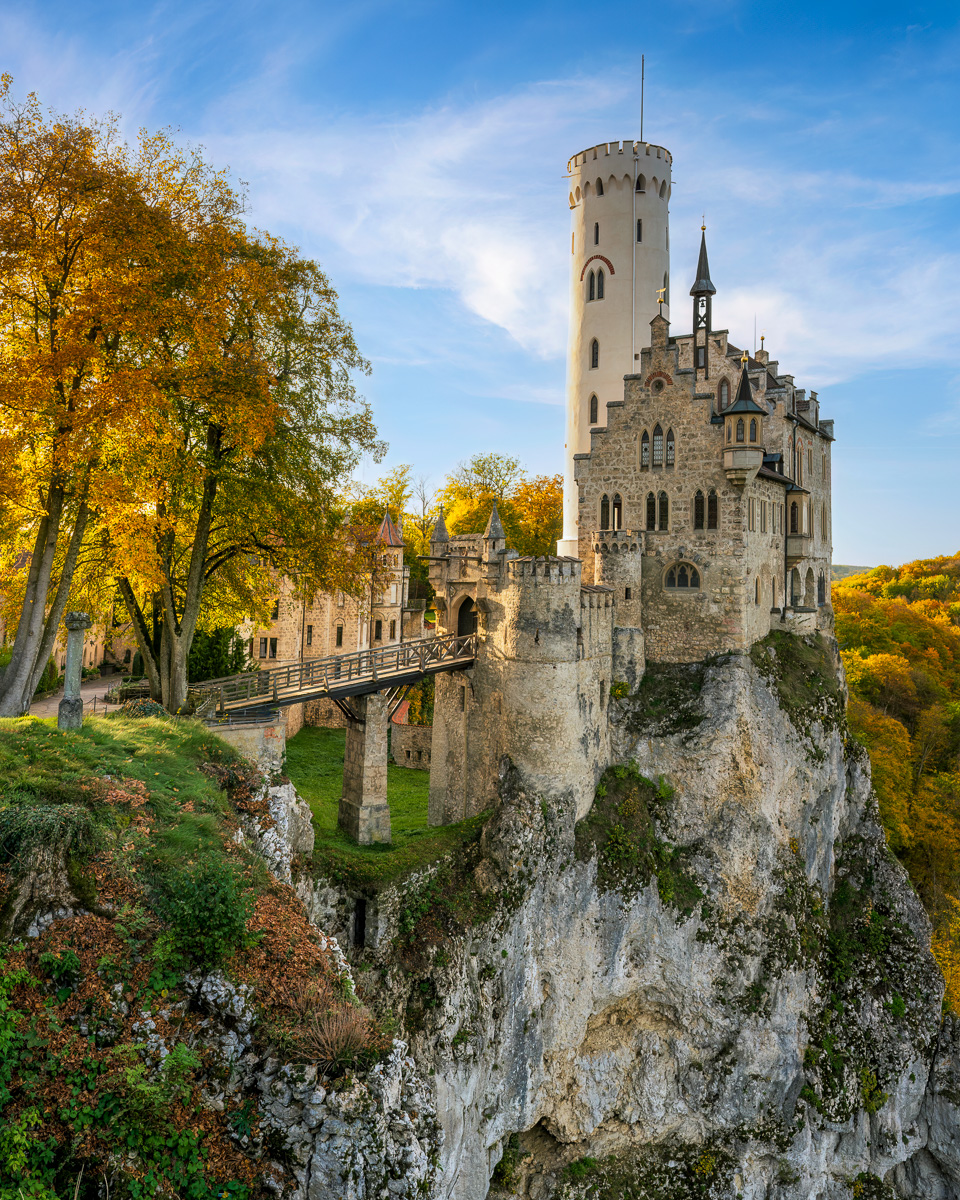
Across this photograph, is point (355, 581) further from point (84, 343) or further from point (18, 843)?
point (18, 843)

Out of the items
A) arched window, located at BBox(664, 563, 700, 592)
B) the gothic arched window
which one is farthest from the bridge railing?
the gothic arched window

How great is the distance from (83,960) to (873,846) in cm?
3702

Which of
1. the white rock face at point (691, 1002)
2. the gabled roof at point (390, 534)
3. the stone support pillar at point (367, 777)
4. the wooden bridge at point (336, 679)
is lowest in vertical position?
the white rock face at point (691, 1002)

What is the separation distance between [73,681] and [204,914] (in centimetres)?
814

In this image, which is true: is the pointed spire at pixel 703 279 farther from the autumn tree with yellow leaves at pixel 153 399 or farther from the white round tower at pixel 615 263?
the autumn tree with yellow leaves at pixel 153 399

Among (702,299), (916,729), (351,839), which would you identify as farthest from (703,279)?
(916,729)

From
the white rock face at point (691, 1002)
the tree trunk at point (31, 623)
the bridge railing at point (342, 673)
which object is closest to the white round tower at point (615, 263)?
the bridge railing at point (342, 673)

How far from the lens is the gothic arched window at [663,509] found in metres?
31.7

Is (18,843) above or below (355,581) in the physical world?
below

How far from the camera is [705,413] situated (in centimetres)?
3064

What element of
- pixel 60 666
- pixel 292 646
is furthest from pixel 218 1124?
pixel 60 666

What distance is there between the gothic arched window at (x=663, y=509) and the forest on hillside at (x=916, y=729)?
2219cm

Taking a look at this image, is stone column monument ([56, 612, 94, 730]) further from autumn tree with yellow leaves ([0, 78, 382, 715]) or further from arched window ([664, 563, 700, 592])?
arched window ([664, 563, 700, 592])

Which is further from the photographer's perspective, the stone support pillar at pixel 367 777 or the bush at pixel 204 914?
the stone support pillar at pixel 367 777
